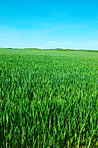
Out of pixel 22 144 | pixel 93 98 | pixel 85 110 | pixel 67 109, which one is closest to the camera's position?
pixel 22 144

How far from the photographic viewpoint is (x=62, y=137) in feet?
3.70

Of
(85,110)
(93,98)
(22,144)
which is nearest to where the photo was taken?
(22,144)

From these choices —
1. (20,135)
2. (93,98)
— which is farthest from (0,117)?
(93,98)

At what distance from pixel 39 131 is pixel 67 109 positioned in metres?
0.39

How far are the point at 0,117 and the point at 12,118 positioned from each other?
0.13m

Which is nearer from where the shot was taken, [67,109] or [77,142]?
[77,142]

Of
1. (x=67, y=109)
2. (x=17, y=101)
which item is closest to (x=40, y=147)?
(x=67, y=109)

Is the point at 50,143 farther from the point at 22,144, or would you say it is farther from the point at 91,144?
the point at 91,144

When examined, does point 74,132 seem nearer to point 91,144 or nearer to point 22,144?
point 91,144

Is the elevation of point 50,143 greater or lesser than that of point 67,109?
lesser

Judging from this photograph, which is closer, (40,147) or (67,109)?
(40,147)

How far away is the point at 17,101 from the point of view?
1.54m

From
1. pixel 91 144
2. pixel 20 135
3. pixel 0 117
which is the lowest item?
pixel 91 144

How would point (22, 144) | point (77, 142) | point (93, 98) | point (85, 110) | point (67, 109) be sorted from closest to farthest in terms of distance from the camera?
point (22, 144)
point (77, 142)
point (67, 109)
point (85, 110)
point (93, 98)
